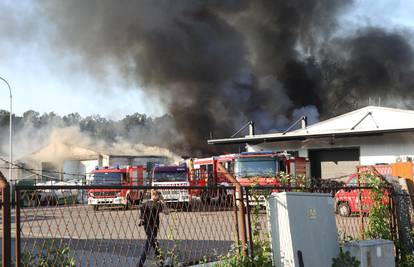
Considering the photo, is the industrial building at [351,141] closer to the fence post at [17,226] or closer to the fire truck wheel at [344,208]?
the fire truck wheel at [344,208]

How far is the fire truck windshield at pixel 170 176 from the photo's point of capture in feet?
62.2

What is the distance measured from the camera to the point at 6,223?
3.05 metres

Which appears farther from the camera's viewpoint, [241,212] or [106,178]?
[106,178]

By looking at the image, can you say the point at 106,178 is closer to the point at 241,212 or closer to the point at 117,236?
the point at 117,236

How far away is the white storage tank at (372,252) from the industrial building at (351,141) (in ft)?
57.0

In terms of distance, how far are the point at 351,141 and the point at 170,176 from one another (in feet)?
33.1

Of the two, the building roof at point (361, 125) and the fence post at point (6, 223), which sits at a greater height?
the building roof at point (361, 125)

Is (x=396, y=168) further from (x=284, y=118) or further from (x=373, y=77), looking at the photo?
(x=373, y=77)

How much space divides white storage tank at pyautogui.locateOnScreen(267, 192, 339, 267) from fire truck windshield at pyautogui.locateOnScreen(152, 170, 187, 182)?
14455 mm

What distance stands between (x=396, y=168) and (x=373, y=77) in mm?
24582

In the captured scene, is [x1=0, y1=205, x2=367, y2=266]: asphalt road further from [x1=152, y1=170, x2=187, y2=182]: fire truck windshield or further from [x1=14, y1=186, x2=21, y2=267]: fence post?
[x1=152, y1=170, x2=187, y2=182]: fire truck windshield

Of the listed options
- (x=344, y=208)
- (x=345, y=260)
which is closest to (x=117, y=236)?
(x=345, y=260)

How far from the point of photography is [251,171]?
16938 mm

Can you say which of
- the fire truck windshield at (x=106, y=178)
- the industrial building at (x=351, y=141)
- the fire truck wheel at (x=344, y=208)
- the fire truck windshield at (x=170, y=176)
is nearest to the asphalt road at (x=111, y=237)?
the fire truck wheel at (x=344, y=208)
